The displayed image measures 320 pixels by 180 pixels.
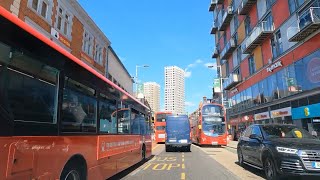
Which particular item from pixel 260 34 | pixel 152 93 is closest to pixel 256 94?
pixel 260 34

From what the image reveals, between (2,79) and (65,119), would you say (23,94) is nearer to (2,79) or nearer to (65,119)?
(2,79)

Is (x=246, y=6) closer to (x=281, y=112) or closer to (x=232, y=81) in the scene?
(x=232, y=81)

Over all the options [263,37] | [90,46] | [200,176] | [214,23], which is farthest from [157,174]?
[214,23]

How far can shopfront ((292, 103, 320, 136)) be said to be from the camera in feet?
77.5

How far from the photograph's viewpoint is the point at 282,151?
9.03 m

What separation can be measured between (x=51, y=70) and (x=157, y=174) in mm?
7117

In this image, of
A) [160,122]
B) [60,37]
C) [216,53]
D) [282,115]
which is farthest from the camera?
[216,53]

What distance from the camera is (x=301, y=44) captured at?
2550 cm

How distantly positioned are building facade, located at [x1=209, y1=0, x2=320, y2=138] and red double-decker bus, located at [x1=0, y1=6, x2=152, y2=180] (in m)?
19.6

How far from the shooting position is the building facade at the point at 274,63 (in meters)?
23.9

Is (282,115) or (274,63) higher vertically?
(274,63)

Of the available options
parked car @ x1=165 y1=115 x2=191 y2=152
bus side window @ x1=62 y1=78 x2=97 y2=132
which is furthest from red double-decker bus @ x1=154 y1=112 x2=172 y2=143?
bus side window @ x1=62 y1=78 x2=97 y2=132

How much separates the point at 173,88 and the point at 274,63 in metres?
75.0

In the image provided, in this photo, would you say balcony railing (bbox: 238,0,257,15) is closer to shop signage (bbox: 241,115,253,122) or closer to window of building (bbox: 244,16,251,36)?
window of building (bbox: 244,16,251,36)
